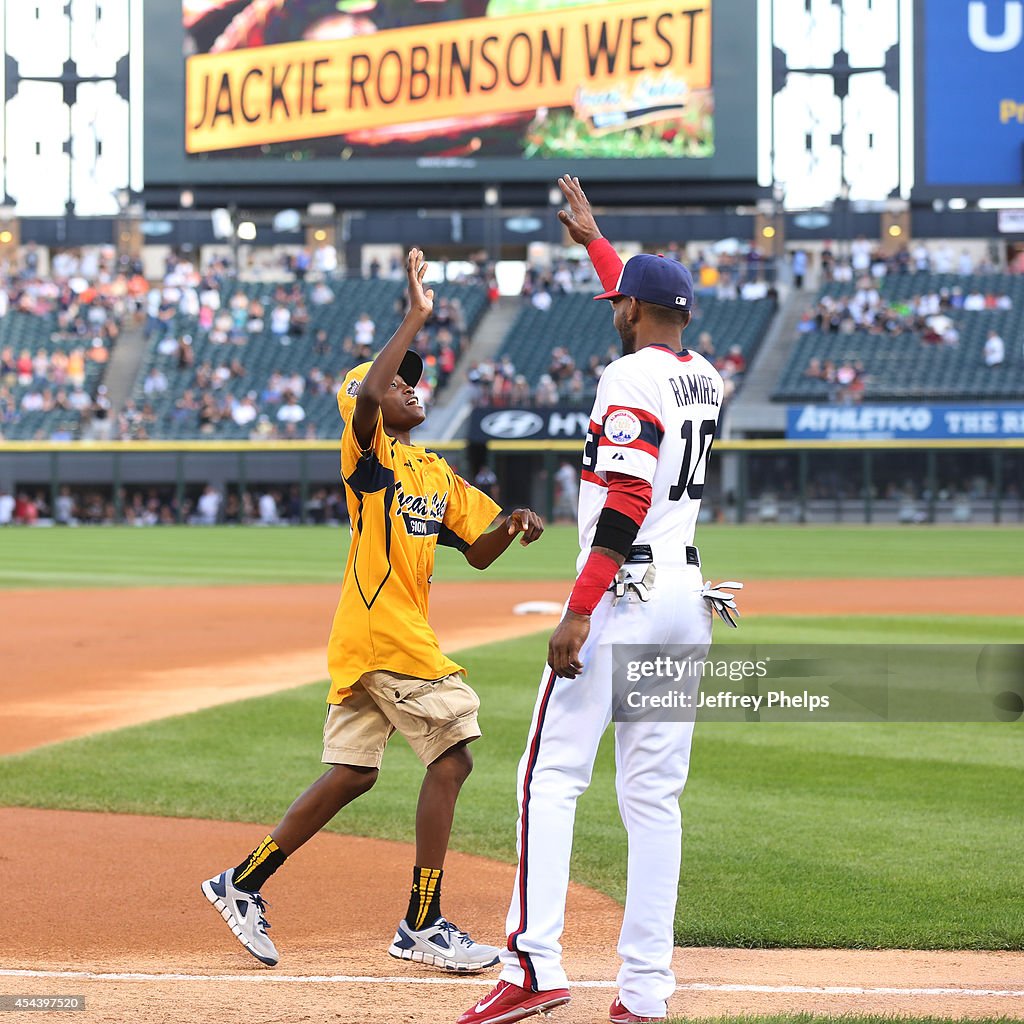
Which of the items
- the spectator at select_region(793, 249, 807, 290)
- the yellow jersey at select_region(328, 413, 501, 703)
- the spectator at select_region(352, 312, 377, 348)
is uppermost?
the spectator at select_region(793, 249, 807, 290)

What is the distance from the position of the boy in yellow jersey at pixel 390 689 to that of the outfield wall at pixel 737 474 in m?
30.7

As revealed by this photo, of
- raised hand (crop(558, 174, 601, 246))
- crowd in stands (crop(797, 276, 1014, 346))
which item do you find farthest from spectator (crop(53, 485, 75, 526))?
raised hand (crop(558, 174, 601, 246))

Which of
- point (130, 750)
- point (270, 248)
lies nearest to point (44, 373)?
point (270, 248)

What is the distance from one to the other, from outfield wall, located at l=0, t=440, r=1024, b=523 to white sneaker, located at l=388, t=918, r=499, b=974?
30851 mm

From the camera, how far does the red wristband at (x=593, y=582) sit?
3.93 meters

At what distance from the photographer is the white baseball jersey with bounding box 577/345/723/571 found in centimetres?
401

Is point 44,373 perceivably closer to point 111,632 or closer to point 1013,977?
point 111,632

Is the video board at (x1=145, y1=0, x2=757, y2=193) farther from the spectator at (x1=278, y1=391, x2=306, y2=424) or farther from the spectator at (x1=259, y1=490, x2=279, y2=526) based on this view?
the spectator at (x1=259, y1=490, x2=279, y2=526)

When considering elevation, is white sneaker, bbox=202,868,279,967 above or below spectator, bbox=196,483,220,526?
below

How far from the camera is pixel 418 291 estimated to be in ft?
15.3

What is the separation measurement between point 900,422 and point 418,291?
105 feet

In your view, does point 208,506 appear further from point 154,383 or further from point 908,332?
point 908,332

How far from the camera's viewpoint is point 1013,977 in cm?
465

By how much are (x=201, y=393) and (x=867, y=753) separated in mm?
32759
